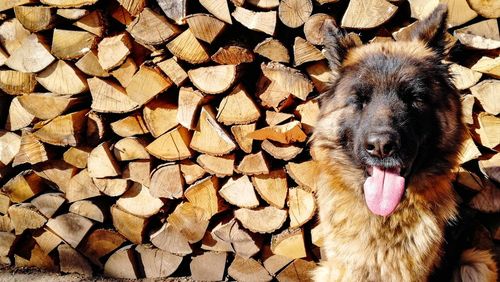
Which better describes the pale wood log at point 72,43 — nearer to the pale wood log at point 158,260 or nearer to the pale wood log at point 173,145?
the pale wood log at point 173,145

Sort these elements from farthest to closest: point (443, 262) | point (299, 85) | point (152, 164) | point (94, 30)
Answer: point (152, 164)
point (94, 30)
point (299, 85)
point (443, 262)

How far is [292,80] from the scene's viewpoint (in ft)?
Result: 10.0

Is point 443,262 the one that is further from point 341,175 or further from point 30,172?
point 30,172

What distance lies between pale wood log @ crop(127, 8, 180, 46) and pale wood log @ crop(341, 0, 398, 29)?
105 cm

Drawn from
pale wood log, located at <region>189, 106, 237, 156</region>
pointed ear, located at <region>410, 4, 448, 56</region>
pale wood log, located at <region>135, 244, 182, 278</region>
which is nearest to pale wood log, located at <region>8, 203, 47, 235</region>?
pale wood log, located at <region>135, 244, 182, 278</region>

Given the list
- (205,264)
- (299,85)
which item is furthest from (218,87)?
(205,264)

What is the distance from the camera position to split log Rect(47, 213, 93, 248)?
3.72 metres

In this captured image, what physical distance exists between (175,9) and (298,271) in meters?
1.95

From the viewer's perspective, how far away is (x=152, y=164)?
3.50 metres

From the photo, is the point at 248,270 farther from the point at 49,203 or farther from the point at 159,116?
the point at 49,203

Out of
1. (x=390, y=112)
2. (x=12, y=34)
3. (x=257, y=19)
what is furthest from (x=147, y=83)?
(x=390, y=112)

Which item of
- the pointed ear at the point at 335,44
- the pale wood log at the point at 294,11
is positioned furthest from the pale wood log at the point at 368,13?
the pale wood log at the point at 294,11

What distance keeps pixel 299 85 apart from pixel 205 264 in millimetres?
1533

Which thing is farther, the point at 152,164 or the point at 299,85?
the point at 152,164
